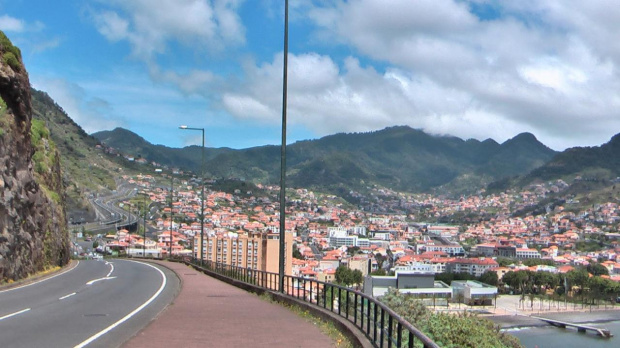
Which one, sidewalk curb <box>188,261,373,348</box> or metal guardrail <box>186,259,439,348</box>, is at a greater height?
metal guardrail <box>186,259,439,348</box>

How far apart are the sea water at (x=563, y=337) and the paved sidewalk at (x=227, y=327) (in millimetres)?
35382

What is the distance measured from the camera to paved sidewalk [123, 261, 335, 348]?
933 centimetres

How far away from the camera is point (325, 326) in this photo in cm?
1107

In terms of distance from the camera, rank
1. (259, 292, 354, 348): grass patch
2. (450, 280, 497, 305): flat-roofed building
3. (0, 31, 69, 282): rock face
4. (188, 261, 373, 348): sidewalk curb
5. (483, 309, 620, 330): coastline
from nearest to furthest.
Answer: (188, 261, 373, 348): sidewalk curb → (259, 292, 354, 348): grass patch → (0, 31, 69, 282): rock face → (483, 309, 620, 330): coastline → (450, 280, 497, 305): flat-roofed building

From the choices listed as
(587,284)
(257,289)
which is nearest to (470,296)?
(587,284)

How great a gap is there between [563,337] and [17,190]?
1826 inches

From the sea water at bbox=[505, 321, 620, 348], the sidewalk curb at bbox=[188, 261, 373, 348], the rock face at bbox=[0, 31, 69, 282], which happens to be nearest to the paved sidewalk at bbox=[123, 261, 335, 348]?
the sidewalk curb at bbox=[188, 261, 373, 348]

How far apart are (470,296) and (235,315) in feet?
192

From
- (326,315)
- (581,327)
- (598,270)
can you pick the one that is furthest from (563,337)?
(598,270)

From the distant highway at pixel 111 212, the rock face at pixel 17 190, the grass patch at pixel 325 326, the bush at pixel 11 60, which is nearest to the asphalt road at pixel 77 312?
the rock face at pixel 17 190

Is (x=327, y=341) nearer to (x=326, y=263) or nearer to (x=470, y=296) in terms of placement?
(x=470, y=296)

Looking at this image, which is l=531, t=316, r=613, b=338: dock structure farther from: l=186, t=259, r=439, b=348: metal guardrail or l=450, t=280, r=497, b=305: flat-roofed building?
l=186, t=259, r=439, b=348: metal guardrail

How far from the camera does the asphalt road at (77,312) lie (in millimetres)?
9711

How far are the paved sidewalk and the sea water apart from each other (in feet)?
116
